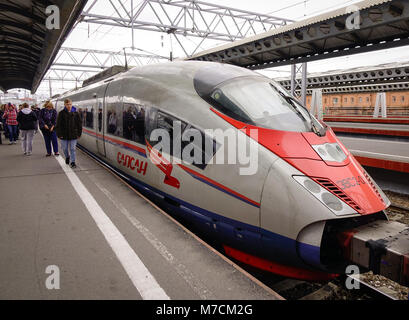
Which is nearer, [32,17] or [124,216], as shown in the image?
[124,216]

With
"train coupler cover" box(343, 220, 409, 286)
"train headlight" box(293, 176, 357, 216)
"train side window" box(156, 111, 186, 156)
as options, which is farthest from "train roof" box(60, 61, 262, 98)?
"train coupler cover" box(343, 220, 409, 286)

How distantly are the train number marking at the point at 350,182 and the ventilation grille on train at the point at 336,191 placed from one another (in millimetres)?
82

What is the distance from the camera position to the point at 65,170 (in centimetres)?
661

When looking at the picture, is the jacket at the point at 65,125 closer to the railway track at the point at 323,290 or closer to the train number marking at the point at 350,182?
the railway track at the point at 323,290

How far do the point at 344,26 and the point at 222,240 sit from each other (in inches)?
279

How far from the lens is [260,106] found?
3541 millimetres

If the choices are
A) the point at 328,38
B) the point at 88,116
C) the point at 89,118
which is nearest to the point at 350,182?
the point at 328,38

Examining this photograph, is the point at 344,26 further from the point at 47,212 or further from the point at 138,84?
the point at 47,212

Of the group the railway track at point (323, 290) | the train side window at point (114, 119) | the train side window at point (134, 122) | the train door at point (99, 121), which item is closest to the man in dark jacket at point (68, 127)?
the train door at point (99, 121)

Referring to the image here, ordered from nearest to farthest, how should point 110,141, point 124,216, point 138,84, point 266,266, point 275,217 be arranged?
1. point 275,217
2. point 266,266
3. point 124,216
4. point 138,84
5. point 110,141

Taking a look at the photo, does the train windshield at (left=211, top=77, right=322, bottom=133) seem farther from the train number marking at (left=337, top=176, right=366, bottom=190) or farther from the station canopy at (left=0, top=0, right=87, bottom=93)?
the station canopy at (left=0, top=0, right=87, bottom=93)

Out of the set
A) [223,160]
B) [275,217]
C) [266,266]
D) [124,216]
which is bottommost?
[266,266]

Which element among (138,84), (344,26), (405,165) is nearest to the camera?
(138,84)
